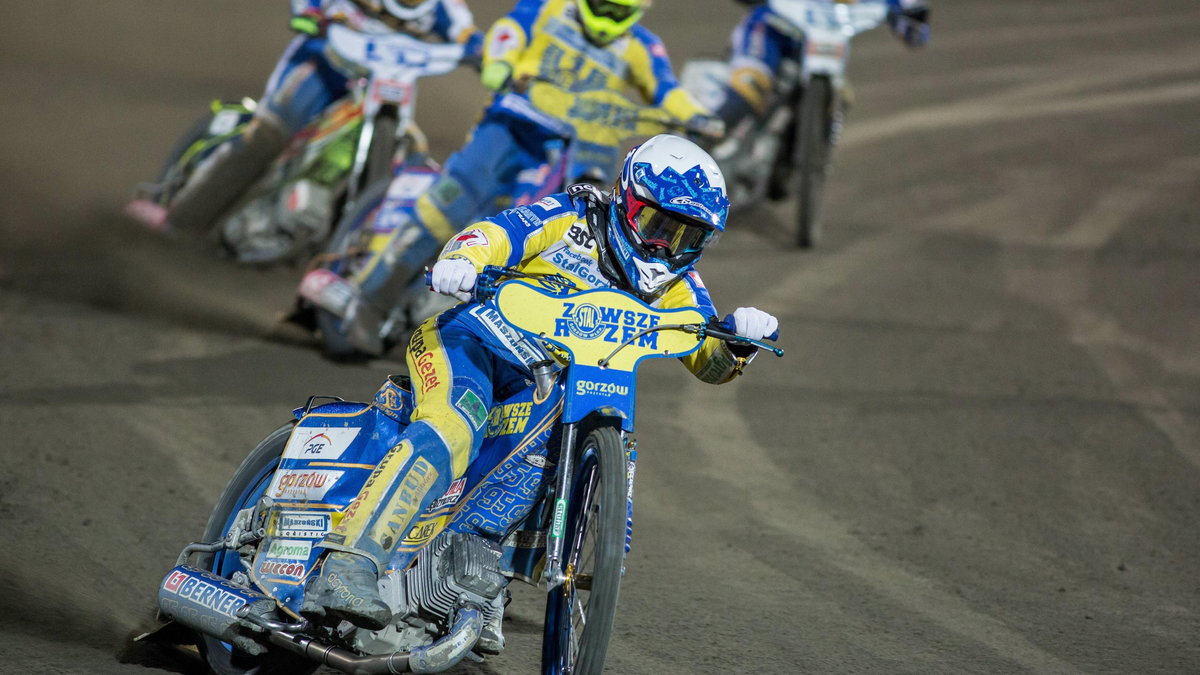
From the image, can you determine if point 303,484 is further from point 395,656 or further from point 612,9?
point 612,9

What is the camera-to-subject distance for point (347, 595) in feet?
15.0

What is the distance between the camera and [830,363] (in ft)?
34.2

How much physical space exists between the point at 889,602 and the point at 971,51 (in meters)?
17.6

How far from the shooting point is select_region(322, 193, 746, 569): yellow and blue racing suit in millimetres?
4773

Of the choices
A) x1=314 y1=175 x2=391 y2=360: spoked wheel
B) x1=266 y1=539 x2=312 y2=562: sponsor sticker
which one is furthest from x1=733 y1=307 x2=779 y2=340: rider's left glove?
x1=314 y1=175 x2=391 y2=360: spoked wheel

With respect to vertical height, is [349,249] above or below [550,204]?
above

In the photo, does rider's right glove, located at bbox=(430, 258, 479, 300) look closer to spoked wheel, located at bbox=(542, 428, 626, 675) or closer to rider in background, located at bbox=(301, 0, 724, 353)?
spoked wheel, located at bbox=(542, 428, 626, 675)

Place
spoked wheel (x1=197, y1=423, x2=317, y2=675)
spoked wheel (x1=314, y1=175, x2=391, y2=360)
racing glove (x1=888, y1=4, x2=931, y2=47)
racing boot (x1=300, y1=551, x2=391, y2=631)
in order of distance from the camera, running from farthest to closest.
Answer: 1. racing glove (x1=888, y1=4, x2=931, y2=47)
2. spoked wheel (x1=314, y1=175, x2=391, y2=360)
3. spoked wheel (x1=197, y1=423, x2=317, y2=675)
4. racing boot (x1=300, y1=551, x2=391, y2=631)

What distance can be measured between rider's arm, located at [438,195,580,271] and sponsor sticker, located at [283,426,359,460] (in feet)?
2.57

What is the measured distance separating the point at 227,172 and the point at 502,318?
22.9ft

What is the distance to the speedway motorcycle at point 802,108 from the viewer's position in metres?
12.8

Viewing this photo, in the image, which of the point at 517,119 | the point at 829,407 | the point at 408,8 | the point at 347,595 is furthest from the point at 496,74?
the point at 347,595

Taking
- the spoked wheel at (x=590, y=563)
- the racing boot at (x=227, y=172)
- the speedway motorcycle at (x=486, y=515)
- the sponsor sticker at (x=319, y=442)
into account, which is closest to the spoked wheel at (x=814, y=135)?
the racing boot at (x=227, y=172)

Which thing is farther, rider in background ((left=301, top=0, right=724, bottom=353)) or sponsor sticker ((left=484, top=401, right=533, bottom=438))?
rider in background ((left=301, top=0, right=724, bottom=353))
